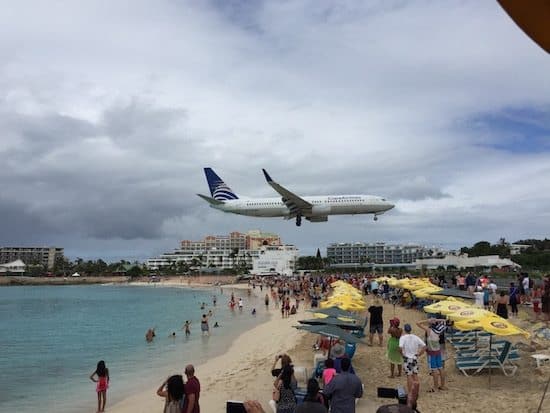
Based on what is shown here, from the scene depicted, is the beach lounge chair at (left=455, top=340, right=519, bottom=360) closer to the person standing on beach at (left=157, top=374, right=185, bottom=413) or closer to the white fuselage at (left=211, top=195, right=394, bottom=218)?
the person standing on beach at (left=157, top=374, right=185, bottom=413)

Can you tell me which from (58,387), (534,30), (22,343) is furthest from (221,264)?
(534,30)

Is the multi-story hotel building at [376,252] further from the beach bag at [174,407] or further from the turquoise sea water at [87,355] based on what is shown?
the beach bag at [174,407]

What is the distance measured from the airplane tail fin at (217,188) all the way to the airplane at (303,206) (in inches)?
70.6

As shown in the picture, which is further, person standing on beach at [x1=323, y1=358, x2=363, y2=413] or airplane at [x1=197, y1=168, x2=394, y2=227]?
airplane at [x1=197, y1=168, x2=394, y2=227]

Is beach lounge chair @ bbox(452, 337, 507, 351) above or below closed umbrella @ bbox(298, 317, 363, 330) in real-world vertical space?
below

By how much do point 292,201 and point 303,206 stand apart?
3.73ft

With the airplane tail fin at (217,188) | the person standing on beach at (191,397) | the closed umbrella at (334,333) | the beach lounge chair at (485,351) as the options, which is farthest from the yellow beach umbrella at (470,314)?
the airplane tail fin at (217,188)

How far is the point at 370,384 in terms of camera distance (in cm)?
1137

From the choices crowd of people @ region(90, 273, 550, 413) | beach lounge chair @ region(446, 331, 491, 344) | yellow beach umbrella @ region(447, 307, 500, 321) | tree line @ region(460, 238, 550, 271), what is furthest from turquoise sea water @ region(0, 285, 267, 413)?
tree line @ region(460, 238, 550, 271)


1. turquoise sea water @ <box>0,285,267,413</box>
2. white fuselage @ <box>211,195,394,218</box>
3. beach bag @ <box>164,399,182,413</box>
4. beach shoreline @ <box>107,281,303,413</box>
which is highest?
white fuselage @ <box>211,195,394,218</box>

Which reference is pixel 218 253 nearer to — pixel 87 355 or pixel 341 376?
pixel 87 355

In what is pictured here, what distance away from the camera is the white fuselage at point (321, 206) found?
Result: 4244cm

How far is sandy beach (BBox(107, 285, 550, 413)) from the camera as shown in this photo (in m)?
9.32

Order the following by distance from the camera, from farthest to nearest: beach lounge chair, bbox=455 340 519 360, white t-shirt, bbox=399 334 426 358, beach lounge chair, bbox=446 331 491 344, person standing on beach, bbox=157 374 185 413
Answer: beach lounge chair, bbox=446 331 491 344 → beach lounge chair, bbox=455 340 519 360 → white t-shirt, bbox=399 334 426 358 → person standing on beach, bbox=157 374 185 413
